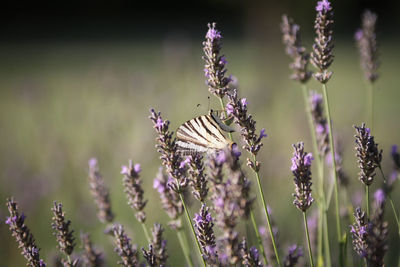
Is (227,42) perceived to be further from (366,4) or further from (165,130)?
(165,130)

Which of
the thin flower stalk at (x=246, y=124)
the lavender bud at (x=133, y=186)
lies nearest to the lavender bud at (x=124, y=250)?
Answer: the lavender bud at (x=133, y=186)

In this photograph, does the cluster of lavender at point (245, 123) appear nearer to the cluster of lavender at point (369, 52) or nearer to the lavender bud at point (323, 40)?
the lavender bud at point (323, 40)

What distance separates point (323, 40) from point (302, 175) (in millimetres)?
676

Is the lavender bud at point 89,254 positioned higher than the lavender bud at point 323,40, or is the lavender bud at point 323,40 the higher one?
the lavender bud at point 323,40

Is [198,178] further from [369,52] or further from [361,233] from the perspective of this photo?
[369,52]

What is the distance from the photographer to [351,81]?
12023mm

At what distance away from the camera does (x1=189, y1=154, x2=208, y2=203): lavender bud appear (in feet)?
5.26

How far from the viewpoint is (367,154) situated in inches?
63.0

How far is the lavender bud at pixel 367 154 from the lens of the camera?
1579mm

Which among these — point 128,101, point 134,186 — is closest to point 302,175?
point 134,186

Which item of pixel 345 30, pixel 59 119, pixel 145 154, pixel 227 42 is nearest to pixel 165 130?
pixel 145 154

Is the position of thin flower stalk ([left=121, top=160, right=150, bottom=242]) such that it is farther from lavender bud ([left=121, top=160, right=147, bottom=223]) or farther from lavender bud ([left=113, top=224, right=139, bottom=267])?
lavender bud ([left=113, top=224, right=139, bottom=267])

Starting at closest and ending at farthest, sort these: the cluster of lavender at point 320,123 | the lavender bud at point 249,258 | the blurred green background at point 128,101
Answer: the lavender bud at point 249,258 < the cluster of lavender at point 320,123 < the blurred green background at point 128,101

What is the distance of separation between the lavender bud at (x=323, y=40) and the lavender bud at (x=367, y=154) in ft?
1.07
